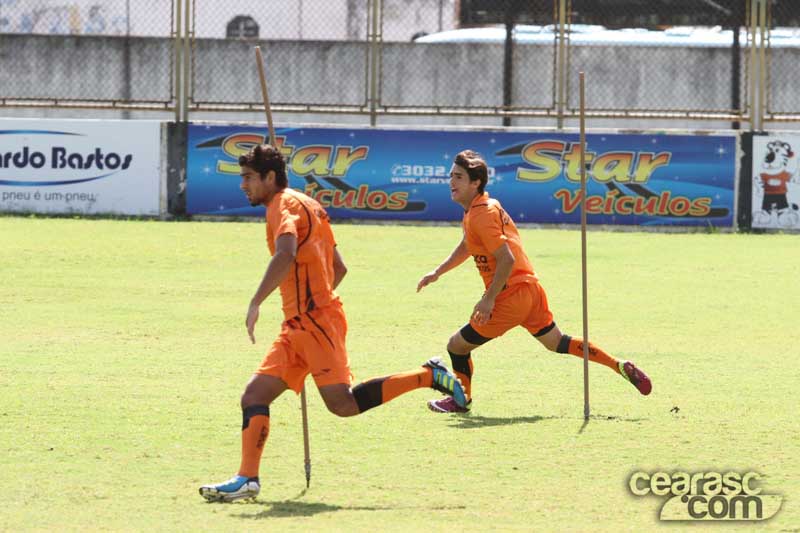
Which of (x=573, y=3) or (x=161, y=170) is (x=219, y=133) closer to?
(x=161, y=170)

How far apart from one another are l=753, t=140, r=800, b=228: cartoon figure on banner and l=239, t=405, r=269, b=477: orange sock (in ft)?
55.8

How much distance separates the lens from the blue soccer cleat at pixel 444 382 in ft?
27.2

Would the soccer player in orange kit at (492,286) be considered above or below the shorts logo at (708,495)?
above

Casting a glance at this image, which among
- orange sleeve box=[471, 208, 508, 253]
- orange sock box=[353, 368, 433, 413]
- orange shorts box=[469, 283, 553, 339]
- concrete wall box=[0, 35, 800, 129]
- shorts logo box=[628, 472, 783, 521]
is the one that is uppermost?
concrete wall box=[0, 35, 800, 129]

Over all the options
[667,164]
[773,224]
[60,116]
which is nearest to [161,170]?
[60,116]

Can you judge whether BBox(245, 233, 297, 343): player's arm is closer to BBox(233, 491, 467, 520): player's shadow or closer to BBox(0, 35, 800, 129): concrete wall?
BBox(233, 491, 467, 520): player's shadow

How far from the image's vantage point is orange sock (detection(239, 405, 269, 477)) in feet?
23.1

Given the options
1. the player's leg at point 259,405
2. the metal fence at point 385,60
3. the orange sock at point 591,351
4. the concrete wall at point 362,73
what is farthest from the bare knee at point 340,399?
the concrete wall at point 362,73

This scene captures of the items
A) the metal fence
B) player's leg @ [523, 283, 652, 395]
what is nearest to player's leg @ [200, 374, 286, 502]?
player's leg @ [523, 283, 652, 395]

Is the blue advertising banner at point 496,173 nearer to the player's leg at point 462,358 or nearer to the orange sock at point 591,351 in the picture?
the orange sock at point 591,351

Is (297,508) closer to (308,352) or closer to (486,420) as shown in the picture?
(308,352)

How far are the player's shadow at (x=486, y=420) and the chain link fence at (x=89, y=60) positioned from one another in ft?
55.4

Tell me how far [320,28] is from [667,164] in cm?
671

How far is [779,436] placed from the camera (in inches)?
342
